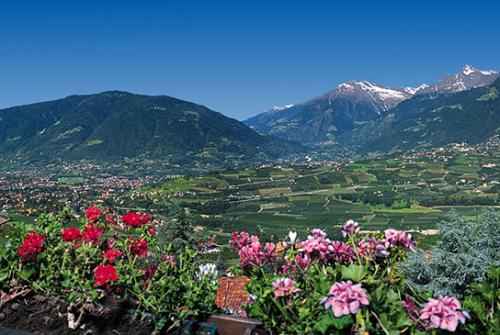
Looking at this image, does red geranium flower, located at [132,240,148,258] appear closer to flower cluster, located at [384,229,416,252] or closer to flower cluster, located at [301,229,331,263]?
flower cluster, located at [301,229,331,263]

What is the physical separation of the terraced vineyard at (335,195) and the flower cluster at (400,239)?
163ft

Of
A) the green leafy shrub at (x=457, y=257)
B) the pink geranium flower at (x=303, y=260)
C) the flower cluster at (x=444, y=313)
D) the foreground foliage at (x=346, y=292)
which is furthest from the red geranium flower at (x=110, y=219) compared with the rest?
the green leafy shrub at (x=457, y=257)

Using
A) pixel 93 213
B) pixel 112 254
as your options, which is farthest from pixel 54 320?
pixel 93 213

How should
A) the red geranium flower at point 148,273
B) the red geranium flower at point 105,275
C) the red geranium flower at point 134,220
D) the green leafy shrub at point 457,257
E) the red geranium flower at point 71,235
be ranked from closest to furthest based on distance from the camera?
the red geranium flower at point 105,275 → the red geranium flower at point 148,273 → the red geranium flower at point 71,235 → the red geranium flower at point 134,220 → the green leafy shrub at point 457,257

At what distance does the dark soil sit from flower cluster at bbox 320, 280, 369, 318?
122cm

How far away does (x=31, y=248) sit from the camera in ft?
9.37

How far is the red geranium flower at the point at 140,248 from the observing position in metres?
3.04

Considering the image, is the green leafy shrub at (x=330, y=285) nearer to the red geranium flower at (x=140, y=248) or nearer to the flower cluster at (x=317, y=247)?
the flower cluster at (x=317, y=247)

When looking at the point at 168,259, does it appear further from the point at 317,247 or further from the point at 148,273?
the point at 317,247

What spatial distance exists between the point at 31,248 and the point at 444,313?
2414mm

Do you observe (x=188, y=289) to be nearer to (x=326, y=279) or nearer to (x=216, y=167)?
(x=326, y=279)

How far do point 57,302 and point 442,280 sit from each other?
7.65 metres

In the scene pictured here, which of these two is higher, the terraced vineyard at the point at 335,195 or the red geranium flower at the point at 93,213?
the red geranium flower at the point at 93,213

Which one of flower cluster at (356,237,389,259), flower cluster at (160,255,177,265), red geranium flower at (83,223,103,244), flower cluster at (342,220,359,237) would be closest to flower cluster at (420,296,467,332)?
flower cluster at (356,237,389,259)
